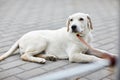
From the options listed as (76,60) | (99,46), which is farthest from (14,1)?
(76,60)

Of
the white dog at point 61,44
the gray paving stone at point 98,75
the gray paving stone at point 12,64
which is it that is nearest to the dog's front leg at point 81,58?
the white dog at point 61,44

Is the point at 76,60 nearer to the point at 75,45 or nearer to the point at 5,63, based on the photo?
the point at 75,45

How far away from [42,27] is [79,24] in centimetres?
240

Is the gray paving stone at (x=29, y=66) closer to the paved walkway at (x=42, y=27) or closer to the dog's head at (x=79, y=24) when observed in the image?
the paved walkway at (x=42, y=27)

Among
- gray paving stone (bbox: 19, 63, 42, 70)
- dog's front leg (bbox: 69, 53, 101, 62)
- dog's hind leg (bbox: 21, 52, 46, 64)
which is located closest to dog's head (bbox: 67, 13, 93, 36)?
dog's front leg (bbox: 69, 53, 101, 62)

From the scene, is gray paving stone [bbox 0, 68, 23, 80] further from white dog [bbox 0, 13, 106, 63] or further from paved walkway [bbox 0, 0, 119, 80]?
white dog [bbox 0, 13, 106, 63]

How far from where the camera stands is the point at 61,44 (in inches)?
145

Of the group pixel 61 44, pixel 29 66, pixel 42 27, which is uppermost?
pixel 42 27

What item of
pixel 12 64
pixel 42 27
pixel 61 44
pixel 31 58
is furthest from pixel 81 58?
pixel 42 27

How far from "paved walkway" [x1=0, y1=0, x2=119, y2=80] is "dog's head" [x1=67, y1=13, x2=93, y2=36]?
1.48ft

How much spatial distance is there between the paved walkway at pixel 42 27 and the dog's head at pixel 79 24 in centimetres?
45

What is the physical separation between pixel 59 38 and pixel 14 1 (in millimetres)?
7158

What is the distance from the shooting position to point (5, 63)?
364 centimetres

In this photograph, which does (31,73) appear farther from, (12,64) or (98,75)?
(98,75)
